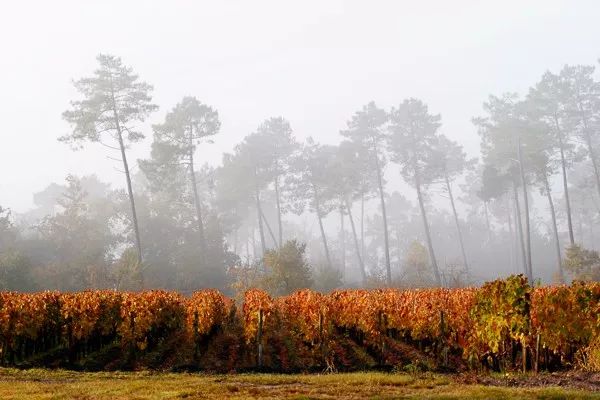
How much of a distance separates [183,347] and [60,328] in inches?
148

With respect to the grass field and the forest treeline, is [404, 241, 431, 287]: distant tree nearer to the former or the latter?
the forest treeline

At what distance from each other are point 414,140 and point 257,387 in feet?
161

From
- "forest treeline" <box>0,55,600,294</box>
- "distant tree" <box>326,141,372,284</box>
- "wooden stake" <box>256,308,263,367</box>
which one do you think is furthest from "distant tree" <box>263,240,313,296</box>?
"distant tree" <box>326,141,372,284</box>

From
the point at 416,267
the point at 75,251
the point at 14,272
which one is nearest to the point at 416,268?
the point at 416,267

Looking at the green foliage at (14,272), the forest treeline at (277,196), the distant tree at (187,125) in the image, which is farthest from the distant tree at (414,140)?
the green foliage at (14,272)

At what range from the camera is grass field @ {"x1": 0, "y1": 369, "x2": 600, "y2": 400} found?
9.60m

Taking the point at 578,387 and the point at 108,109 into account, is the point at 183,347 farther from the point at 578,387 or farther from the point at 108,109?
the point at 108,109

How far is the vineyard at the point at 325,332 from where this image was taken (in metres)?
13.1

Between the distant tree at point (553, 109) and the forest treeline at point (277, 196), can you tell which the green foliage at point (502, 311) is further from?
the distant tree at point (553, 109)

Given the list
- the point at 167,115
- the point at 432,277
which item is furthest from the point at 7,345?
the point at 432,277

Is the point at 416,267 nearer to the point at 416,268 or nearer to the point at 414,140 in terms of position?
the point at 416,268

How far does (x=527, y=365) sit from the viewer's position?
45.6ft

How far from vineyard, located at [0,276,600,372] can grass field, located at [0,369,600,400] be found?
5.29ft

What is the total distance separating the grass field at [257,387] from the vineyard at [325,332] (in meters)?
1.61
